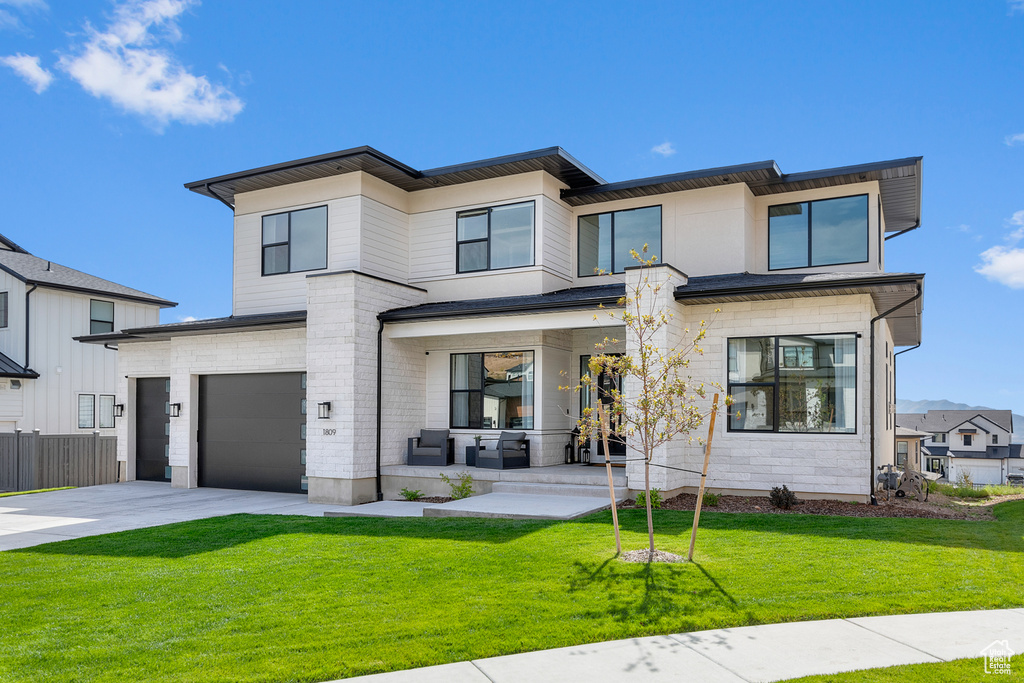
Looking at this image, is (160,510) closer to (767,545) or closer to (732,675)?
(767,545)

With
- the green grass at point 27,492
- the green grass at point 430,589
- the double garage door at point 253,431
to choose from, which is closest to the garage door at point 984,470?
the green grass at point 430,589

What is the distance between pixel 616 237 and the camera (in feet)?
49.4

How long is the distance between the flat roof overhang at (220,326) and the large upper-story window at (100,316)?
24.2ft

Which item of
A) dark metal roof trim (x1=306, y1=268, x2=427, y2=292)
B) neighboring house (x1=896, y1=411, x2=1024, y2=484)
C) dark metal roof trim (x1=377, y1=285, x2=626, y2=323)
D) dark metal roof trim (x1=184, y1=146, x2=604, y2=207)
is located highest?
dark metal roof trim (x1=184, y1=146, x2=604, y2=207)

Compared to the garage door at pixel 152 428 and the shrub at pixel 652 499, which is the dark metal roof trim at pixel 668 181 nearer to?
the shrub at pixel 652 499

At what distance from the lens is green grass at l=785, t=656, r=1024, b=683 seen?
421 cm

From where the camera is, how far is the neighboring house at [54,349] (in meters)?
21.6

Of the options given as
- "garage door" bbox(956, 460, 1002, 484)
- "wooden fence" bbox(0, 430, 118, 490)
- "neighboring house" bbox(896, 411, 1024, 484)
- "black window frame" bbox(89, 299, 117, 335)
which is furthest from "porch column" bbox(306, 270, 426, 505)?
"garage door" bbox(956, 460, 1002, 484)

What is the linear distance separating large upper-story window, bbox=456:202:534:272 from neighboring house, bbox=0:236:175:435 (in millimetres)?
12939

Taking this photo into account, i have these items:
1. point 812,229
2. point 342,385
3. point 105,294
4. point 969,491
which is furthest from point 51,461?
point 969,491

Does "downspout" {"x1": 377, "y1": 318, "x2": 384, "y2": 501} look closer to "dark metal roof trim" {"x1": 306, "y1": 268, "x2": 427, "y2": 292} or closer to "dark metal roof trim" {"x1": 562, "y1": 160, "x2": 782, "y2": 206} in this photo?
"dark metal roof trim" {"x1": 306, "y1": 268, "x2": 427, "y2": 292}

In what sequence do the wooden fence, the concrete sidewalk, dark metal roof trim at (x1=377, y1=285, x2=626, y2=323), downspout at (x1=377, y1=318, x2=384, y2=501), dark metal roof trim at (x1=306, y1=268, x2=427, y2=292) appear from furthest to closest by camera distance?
1. the wooden fence
2. downspout at (x1=377, y1=318, x2=384, y2=501)
3. dark metal roof trim at (x1=306, y1=268, x2=427, y2=292)
4. dark metal roof trim at (x1=377, y1=285, x2=626, y2=323)
5. the concrete sidewalk

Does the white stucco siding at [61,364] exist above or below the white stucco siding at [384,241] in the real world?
below

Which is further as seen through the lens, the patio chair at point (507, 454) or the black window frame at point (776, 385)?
the patio chair at point (507, 454)
